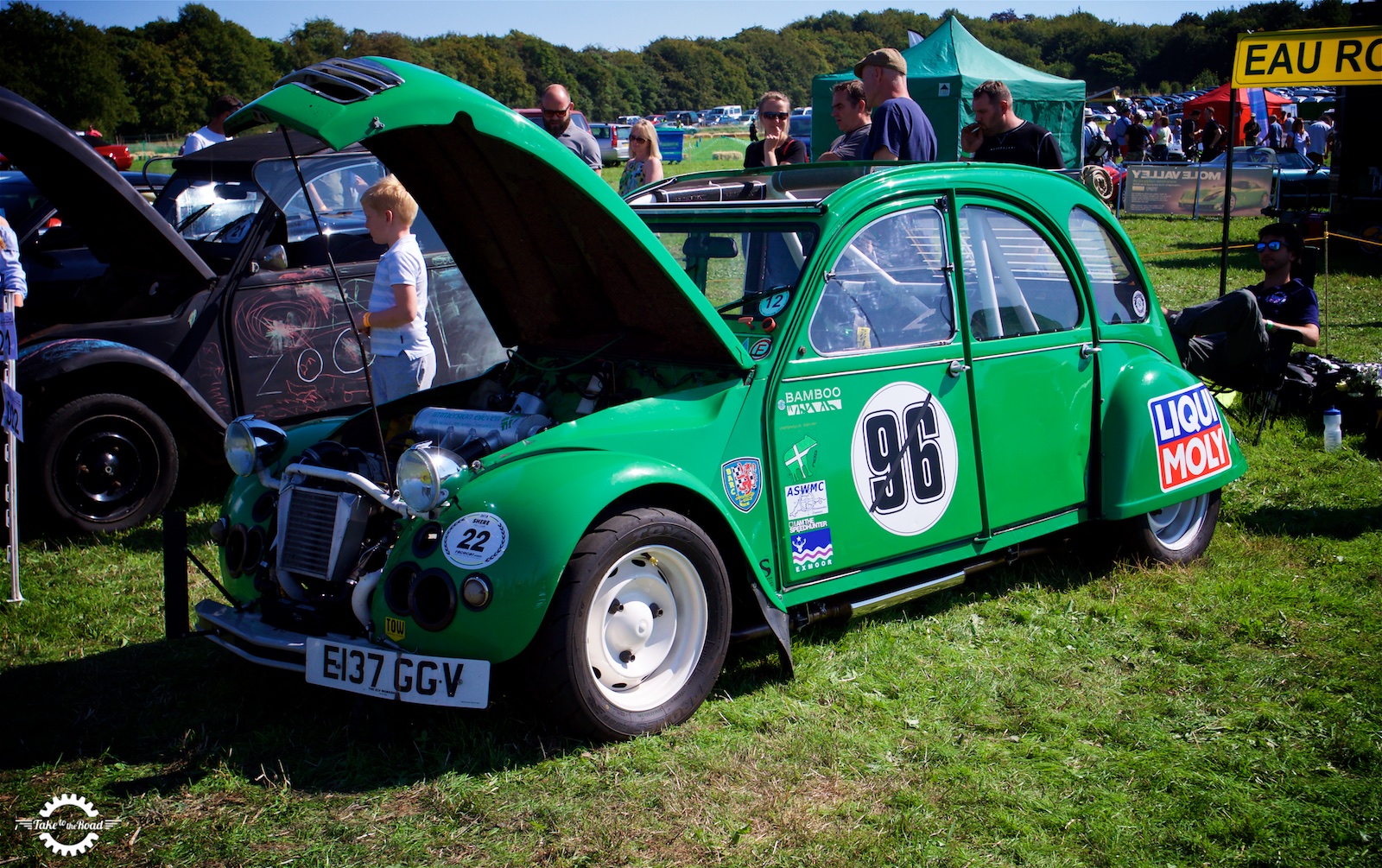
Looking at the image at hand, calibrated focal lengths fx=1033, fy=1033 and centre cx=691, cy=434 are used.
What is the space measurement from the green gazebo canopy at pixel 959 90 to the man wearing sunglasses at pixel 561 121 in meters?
10.6

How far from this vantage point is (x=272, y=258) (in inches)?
241

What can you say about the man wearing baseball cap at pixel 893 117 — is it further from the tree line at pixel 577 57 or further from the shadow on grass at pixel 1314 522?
the tree line at pixel 577 57

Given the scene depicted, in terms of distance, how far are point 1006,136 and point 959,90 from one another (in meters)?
13.4

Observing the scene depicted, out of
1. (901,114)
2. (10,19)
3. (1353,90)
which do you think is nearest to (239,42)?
(10,19)

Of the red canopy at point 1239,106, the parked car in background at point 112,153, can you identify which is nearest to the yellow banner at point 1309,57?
the parked car in background at point 112,153

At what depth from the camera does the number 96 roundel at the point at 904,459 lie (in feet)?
12.7

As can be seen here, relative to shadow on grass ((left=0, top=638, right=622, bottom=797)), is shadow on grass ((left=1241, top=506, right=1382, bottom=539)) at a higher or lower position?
lower

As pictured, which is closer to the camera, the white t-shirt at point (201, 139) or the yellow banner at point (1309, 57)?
the yellow banner at point (1309, 57)

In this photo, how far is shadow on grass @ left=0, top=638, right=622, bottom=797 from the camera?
3205 mm

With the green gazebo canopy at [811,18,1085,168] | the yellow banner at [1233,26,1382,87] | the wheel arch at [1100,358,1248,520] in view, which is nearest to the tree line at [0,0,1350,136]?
the green gazebo canopy at [811,18,1085,168]

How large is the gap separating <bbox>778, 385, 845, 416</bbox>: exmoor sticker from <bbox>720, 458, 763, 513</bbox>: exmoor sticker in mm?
236

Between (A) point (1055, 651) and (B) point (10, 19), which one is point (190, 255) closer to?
(A) point (1055, 651)

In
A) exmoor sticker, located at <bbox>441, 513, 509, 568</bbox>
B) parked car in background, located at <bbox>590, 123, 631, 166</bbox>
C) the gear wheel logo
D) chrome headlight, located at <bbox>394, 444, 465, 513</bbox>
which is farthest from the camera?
parked car in background, located at <bbox>590, 123, 631, 166</bbox>

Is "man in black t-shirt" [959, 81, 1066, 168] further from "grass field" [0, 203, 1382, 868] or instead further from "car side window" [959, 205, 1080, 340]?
"grass field" [0, 203, 1382, 868]
